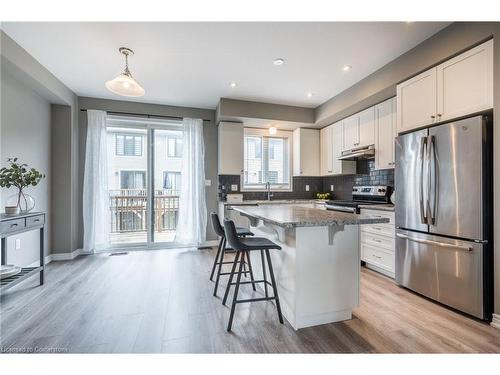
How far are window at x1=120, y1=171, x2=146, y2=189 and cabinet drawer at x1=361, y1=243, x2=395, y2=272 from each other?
400 centimetres

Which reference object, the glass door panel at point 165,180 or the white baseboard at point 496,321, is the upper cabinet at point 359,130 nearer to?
the white baseboard at point 496,321

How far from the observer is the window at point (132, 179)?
14.7ft

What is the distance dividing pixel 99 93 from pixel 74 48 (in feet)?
4.79

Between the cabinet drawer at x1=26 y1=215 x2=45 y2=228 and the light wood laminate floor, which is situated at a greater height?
the cabinet drawer at x1=26 y1=215 x2=45 y2=228

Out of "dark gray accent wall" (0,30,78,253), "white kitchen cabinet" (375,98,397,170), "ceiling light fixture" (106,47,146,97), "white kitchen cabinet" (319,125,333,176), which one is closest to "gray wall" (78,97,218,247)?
"dark gray accent wall" (0,30,78,253)

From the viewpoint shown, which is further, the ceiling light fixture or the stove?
the stove

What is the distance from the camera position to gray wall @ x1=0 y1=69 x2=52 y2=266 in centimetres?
280

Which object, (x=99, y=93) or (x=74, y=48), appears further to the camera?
(x=99, y=93)

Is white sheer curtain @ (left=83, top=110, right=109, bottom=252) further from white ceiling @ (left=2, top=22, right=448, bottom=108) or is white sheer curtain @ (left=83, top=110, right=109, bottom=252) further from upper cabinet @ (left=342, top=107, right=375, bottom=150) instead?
upper cabinet @ (left=342, top=107, right=375, bottom=150)

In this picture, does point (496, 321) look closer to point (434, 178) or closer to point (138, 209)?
point (434, 178)
